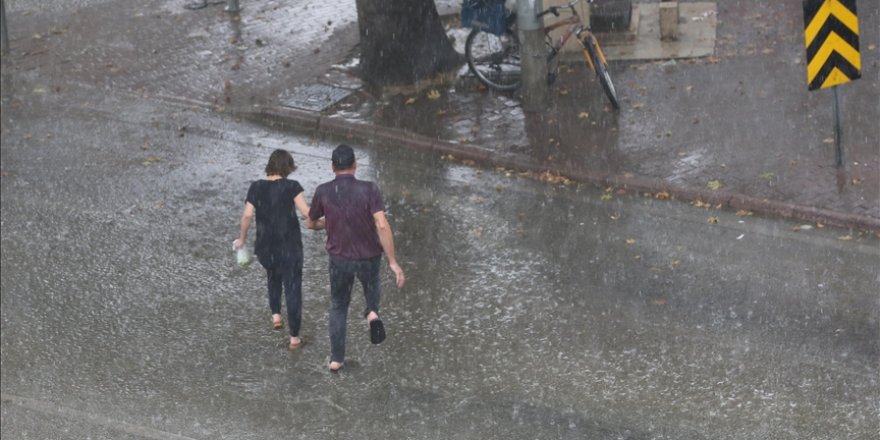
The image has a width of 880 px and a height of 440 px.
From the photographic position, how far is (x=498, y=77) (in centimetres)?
1443

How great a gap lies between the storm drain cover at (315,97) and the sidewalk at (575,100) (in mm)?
103

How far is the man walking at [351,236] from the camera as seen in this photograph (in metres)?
8.31

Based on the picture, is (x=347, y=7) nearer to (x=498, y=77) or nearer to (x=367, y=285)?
(x=498, y=77)

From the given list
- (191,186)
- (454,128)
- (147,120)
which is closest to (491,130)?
(454,128)

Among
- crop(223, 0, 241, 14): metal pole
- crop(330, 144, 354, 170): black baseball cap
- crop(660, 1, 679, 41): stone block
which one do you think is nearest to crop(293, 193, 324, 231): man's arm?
crop(330, 144, 354, 170): black baseball cap

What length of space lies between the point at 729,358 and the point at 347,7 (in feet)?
35.9

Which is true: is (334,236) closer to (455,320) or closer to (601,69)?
(455,320)

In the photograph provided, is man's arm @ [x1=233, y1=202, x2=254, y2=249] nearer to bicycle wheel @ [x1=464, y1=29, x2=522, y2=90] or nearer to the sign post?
the sign post

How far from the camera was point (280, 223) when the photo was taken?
28.8 ft

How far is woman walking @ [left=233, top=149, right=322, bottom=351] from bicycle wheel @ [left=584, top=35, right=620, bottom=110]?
542 cm

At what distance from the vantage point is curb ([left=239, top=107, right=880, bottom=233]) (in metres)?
10.7

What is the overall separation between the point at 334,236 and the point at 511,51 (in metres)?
6.54

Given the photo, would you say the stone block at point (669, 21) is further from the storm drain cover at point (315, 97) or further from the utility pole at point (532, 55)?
the storm drain cover at point (315, 97)

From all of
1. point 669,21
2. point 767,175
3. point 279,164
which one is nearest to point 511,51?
point 669,21
